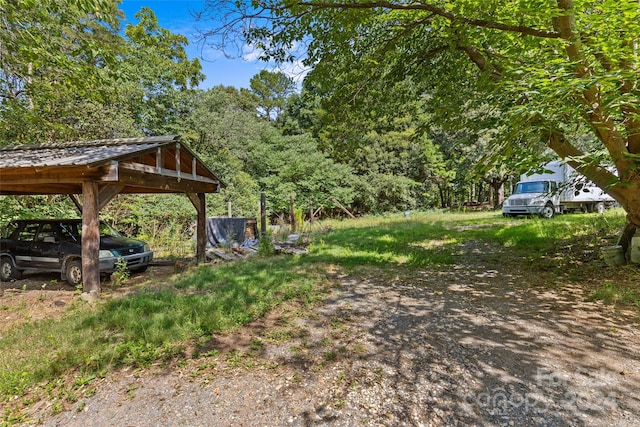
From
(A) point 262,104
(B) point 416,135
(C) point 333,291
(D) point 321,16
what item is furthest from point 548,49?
(A) point 262,104

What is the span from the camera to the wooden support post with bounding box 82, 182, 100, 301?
5.32 m

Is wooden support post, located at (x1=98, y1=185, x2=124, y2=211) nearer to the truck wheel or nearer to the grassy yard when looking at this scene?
the grassy yard

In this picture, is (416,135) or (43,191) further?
(43,191)

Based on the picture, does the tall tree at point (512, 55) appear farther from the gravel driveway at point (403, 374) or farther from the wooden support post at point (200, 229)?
the wooden support post at point (200, 229)

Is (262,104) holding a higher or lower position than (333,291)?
higher

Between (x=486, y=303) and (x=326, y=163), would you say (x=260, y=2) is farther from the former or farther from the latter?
(x=326, y=163)

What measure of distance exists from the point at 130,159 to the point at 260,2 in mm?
3804

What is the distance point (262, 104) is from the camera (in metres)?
32.1

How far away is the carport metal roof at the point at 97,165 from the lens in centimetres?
523

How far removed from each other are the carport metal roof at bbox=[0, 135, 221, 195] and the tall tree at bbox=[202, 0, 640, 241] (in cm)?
292

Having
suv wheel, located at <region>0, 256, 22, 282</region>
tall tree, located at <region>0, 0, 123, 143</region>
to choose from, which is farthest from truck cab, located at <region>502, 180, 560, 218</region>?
suv wheel, located at <region>0, 256, 22, 282</region>

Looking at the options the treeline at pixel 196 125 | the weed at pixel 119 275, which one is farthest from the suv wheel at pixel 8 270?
the treeline at pixel 196 125

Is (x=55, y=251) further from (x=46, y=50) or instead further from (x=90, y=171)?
(x=46, y=50)

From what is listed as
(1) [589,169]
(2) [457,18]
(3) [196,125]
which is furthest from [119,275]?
(3) [196,125]
